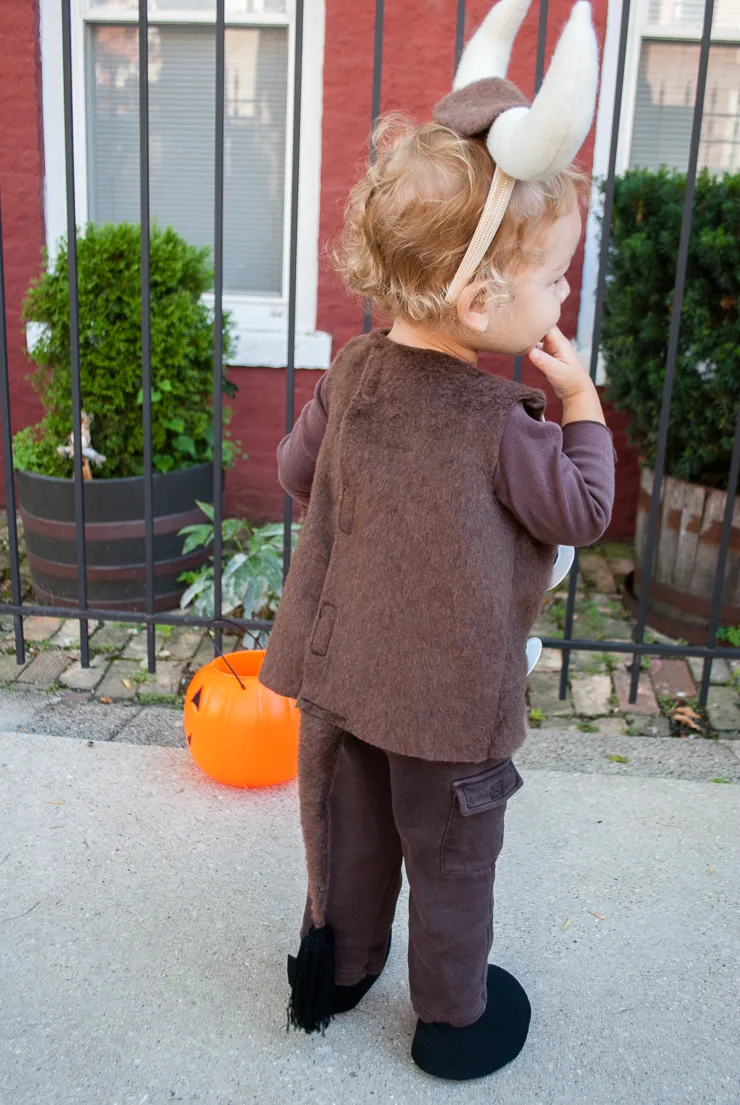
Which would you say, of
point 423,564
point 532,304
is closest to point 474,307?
point 532,304

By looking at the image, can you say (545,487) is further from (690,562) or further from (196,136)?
(196,136)

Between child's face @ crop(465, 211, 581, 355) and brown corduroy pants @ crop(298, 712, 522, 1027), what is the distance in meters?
0.68

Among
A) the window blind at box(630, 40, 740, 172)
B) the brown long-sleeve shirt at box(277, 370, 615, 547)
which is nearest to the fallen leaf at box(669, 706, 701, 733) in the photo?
the brown long-sleeve shirt at box(277, 370, 615, 547)

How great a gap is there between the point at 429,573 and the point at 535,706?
1887 millimetres

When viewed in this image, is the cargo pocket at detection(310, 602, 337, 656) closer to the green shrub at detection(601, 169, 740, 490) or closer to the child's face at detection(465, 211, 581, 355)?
the child's face at detection(465, 211, 581, 355)

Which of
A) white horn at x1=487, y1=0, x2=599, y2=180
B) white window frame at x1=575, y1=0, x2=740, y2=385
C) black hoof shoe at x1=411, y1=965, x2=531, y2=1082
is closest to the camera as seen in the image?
white horn at x1=487, y1=0, x2=599, y2=180

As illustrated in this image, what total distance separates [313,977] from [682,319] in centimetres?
281

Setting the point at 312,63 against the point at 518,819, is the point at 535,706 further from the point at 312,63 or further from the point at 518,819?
the point at 312,63

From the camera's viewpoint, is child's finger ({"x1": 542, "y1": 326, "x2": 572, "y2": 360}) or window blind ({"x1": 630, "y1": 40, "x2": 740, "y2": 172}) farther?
window blind ({"x1": 630, "y1": 40, "x2": 740, "y2": 172})

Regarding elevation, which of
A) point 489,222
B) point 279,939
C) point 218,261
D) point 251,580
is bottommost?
point 279,939

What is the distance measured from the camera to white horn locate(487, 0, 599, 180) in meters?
1.28

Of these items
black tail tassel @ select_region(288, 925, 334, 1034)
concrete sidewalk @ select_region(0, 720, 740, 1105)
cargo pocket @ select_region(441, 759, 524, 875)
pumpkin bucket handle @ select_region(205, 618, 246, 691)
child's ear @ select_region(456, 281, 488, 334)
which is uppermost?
child's ear @ select_region(456, 281, 488, 334)

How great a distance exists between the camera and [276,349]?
494cm

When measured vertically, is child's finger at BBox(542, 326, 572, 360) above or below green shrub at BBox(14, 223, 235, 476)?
above
